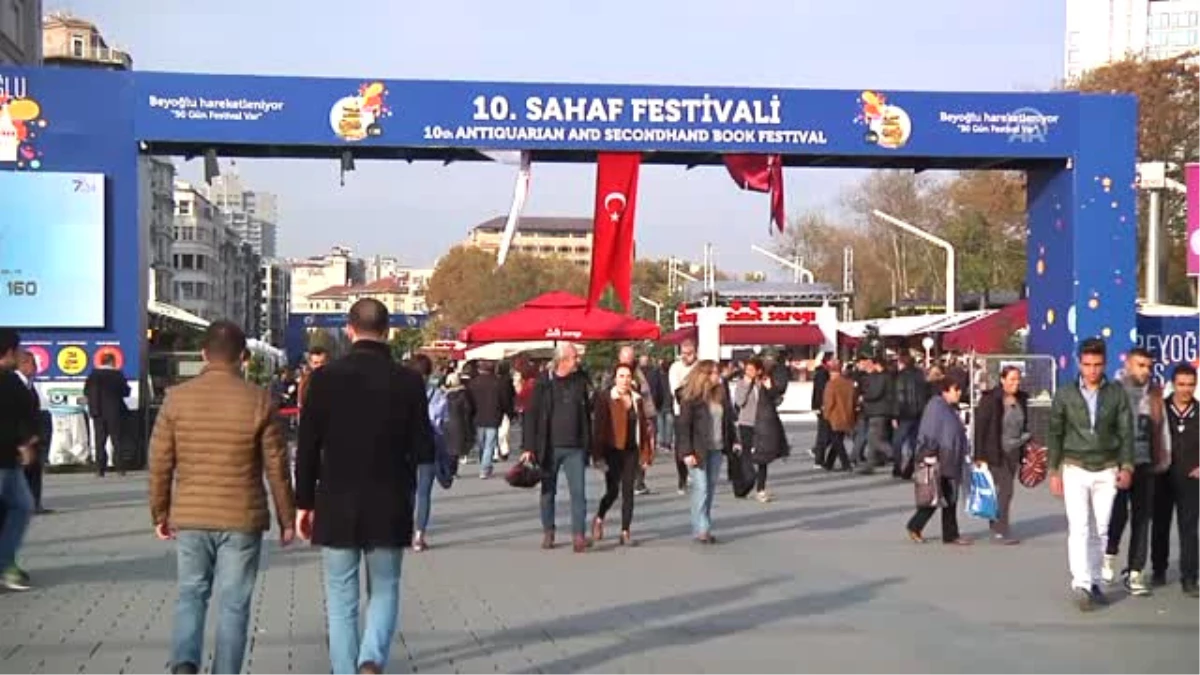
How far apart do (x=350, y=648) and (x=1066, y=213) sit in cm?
1648

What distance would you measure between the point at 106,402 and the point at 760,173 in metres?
9.10

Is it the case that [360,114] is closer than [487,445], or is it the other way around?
[360,114]

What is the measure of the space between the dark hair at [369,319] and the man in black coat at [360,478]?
2 cm

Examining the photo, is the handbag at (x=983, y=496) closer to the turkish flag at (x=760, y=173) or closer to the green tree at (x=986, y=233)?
the turkish flag at (x=760, y=173)

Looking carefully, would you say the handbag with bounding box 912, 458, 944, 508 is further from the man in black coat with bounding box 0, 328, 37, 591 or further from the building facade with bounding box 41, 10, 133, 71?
A: the building facade with bounding box 41, 10, 133, 71

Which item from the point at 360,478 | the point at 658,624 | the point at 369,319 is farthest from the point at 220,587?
the point at 658,624

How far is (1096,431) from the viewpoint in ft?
32.2

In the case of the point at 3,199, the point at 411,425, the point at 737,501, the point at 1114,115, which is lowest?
the point at 737,501

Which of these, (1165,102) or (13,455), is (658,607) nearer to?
(13,455)

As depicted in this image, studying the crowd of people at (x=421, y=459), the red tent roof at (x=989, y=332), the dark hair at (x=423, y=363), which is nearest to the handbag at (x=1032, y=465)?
the crowd of people at (x=421, y=459)

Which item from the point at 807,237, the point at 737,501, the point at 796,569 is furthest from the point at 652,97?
the point at 807,237

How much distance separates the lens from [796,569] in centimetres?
1162

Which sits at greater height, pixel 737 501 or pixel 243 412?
pixel 243 412

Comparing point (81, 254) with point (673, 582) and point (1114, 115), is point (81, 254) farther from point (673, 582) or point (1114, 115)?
point (1114, 115)
